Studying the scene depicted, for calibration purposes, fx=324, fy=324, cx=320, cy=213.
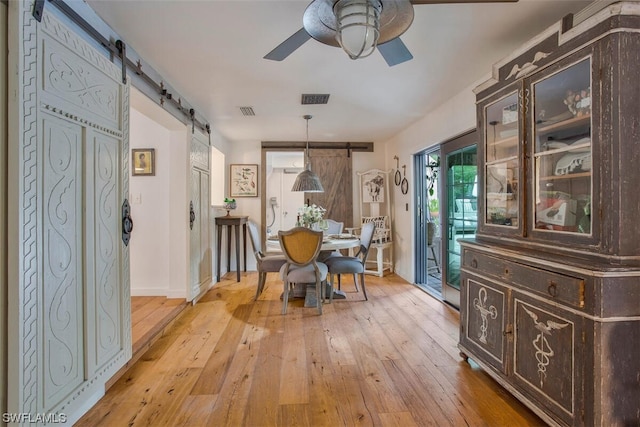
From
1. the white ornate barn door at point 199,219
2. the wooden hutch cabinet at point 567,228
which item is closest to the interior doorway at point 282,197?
the white ornate barn door at point 199,219

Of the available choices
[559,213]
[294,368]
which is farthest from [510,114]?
[294,368]

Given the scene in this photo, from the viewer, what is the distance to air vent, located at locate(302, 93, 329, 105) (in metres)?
3.33

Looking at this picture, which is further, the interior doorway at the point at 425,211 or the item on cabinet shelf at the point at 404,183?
the item on cabinet shelf at the point at 404,183

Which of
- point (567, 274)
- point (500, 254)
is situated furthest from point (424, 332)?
point (567, 274)

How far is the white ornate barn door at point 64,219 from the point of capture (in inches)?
53.1

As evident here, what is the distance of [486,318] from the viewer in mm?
2074

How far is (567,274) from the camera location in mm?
1474

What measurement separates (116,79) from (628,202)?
281 centimetres

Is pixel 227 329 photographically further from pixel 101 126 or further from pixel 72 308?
pixel 101 126

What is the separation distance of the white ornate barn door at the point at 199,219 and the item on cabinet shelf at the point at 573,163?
3.38 metres

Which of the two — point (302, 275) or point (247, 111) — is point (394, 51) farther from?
point (247, 111)

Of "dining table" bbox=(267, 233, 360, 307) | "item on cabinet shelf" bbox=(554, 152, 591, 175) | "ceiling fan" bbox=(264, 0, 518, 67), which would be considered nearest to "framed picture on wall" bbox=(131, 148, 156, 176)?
"dining table" bbox=(267, 233, 360, 307)

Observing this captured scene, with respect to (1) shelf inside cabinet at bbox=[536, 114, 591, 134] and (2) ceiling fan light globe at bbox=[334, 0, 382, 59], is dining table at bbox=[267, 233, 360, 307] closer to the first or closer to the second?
(1) shelf inside cabinet at bbox=[536, 114, 591, 134]
